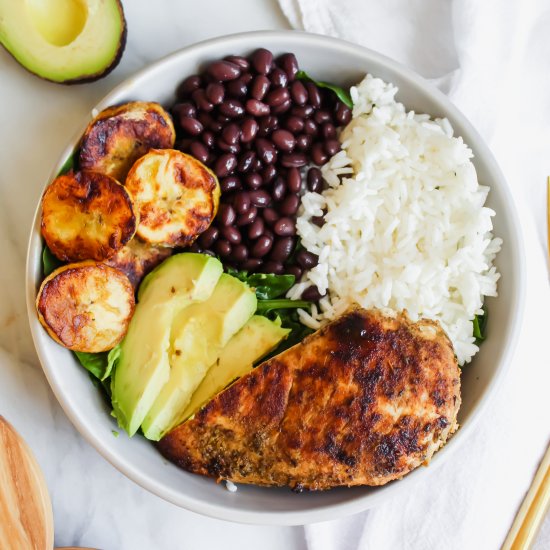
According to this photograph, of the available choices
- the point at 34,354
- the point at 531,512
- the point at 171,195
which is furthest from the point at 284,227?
the point at 531,512

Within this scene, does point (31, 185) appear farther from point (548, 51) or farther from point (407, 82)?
point (548, 51)

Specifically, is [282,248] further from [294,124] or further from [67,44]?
[67,44]

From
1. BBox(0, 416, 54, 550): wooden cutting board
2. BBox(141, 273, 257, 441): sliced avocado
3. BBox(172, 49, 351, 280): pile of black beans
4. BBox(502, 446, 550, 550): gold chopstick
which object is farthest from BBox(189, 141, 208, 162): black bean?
BBox(502, 446, 550, 550): gold chopstick

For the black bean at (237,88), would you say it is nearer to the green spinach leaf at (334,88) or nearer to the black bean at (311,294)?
the green spinach leaf at (334,88)

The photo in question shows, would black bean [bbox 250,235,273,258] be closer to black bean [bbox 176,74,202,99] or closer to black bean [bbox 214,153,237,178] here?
black bean [bbox 214,153,237,178]

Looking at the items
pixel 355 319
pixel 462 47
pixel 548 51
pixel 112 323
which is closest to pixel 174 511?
pixel 112 323

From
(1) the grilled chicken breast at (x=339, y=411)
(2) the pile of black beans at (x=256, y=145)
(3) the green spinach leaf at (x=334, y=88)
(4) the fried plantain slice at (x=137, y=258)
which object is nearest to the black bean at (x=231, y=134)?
(2) the pile of black beans at (x=256, y=145)
